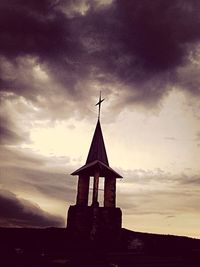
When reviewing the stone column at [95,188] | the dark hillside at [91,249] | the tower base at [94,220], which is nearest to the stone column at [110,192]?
the tower base at [94,220]

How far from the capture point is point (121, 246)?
18906mm

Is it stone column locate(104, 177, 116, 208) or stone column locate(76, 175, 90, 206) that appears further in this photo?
stone column locate(76, 175, 90, 206)

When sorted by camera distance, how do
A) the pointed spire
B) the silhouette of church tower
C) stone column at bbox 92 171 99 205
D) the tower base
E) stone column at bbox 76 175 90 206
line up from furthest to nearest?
1. the pointed spire
2. stone column at bbox 76 175 90 206
3. stone column at bbox 92 171 99 205
4. the silhouette of church tower
5. the tower base

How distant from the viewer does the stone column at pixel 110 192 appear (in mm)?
20906

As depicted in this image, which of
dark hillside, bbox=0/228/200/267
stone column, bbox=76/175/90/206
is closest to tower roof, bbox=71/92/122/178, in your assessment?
stone column, bbox=76/175/90/206

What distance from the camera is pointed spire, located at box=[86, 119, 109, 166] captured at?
22.2 meters

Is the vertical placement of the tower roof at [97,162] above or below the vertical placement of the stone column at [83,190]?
above

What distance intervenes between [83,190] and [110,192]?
6.09ft

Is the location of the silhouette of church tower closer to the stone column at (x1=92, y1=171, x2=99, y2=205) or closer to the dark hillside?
the stone column at (x1=92, y1=171, x2=99, y2=205)

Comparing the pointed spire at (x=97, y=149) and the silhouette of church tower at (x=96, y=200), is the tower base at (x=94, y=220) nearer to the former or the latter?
the silhouette of church tower at (x=96, y=200)

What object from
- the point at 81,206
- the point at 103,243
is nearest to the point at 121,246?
the point at 103,243

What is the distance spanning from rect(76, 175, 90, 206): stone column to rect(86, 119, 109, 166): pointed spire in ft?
4.05

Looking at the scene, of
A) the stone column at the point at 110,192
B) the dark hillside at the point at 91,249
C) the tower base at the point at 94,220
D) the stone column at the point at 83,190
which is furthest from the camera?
the stone column at the point at 83,190

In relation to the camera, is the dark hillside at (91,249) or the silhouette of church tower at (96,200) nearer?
the dark hillside at (91,249)
